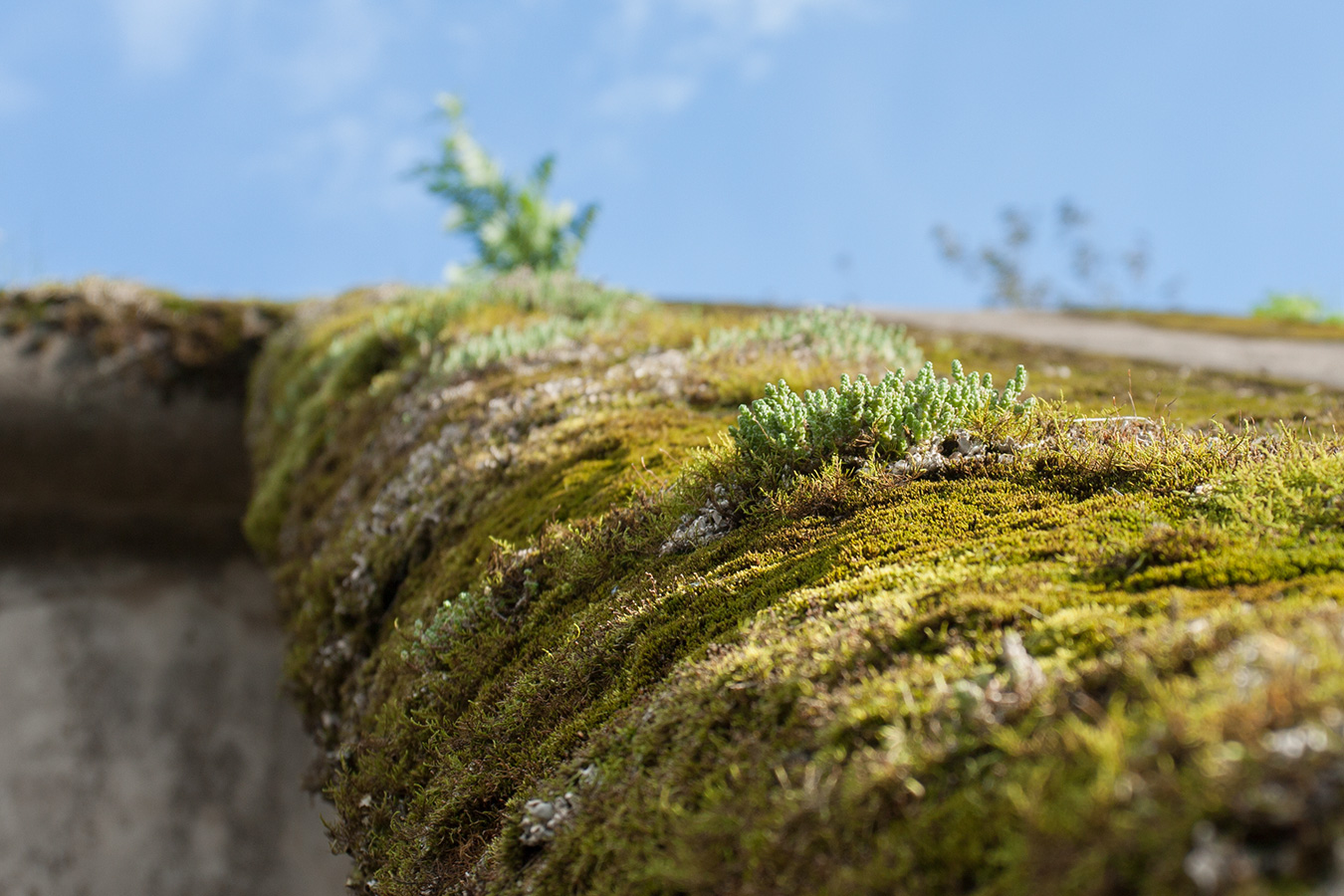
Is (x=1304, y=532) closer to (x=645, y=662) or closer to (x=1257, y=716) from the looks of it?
(x=1257, y=716)

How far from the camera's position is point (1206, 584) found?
229cm

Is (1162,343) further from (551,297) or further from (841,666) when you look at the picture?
(841,666)

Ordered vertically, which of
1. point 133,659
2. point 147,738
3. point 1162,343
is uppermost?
point 1162,343

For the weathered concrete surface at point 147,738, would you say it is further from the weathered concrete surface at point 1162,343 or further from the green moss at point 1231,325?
the green moss at point 1231,325

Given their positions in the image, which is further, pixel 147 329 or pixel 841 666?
pixel 147 329

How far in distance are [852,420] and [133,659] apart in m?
15.7

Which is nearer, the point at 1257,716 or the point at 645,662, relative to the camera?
the point at 1257,716

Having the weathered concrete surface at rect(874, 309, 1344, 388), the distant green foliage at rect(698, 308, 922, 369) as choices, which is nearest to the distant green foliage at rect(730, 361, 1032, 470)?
the distant green foliage at rect(698, 308, 922, 369)

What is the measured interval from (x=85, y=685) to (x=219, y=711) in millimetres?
2157

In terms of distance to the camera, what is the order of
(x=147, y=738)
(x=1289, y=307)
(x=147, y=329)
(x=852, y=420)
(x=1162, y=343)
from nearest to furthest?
1. (x=852, y=420)
2. (x=1162, y=343)
3. (x=147, y=738)
4. (x=147, y=329)
5. (x=1289, y=307)

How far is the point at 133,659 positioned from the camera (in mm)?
14984

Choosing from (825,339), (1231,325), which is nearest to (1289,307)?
(1231,325)

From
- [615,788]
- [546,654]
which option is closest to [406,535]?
[546,654]

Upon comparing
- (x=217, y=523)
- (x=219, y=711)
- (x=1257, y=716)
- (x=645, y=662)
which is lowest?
(x=219, y=711)
